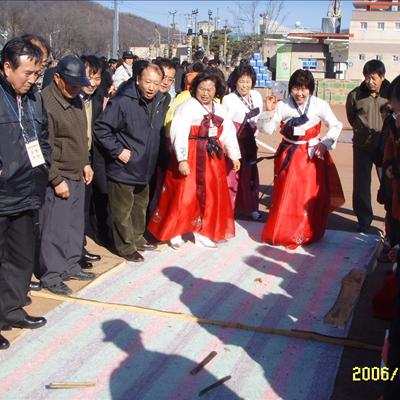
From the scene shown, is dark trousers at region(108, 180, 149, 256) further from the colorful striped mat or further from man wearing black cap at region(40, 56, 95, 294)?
man wearing black cap at region(40, 56, 95, 294)

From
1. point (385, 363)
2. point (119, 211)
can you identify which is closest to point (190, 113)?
point (119, 211)

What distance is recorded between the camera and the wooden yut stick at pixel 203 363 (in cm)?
300

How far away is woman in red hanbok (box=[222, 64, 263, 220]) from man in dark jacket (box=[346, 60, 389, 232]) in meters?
0.94

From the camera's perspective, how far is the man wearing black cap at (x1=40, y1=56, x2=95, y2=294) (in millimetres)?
3619

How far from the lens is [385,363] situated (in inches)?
92.2

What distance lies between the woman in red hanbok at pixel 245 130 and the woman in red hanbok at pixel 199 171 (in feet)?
1.84

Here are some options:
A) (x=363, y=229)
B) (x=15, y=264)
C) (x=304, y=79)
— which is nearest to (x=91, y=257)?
(x=15, y=264)

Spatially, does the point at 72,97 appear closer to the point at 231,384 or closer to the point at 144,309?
the point at 144,309

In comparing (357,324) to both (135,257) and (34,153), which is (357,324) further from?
(34,153)

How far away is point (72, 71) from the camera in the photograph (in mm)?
3529

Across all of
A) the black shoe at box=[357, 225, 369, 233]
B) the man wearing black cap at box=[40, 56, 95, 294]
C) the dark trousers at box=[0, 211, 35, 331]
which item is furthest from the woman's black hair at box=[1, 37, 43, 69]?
the black shoe at box=[357, 225, 369, 233]

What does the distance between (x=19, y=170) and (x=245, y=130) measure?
3.05m

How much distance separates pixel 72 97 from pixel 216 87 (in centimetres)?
148

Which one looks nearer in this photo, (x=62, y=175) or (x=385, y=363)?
(x=385, y=363)
